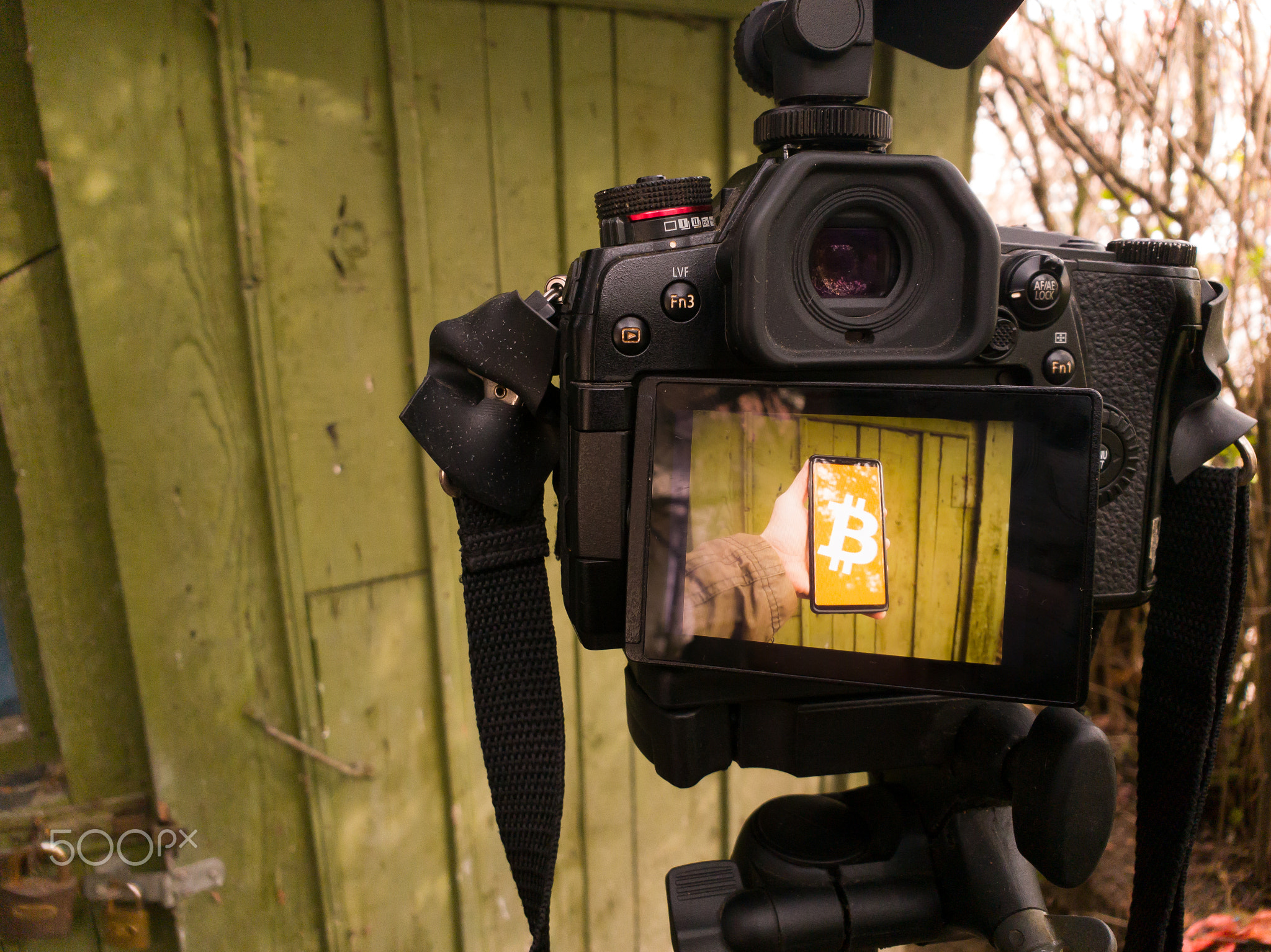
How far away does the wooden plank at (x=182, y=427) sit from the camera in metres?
0.87

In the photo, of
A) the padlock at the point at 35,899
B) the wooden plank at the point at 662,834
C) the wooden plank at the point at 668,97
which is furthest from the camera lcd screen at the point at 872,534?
the padlock at the point at 35,899

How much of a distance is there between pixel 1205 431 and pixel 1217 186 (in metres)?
1.41

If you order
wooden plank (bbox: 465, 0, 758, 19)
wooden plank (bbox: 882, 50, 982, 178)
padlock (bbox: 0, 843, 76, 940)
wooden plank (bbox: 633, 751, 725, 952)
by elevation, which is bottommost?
wooden plank (bbox: 633, 751, 725, 952)

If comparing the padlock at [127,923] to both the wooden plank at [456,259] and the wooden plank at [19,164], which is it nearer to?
the wooden plank at [456,259]

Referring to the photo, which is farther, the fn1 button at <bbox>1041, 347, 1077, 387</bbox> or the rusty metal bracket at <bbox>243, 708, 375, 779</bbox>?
the rusty metal bracket at <bbox>243, 708, 375, 779</bbox>

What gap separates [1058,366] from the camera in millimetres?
498

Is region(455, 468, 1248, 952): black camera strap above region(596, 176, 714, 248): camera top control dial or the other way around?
the other way around

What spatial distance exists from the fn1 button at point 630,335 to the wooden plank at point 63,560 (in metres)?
0.78

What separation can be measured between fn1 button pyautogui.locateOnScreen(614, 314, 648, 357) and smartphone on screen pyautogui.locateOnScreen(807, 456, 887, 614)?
0.42 ft

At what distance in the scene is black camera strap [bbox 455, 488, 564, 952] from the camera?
0.56m

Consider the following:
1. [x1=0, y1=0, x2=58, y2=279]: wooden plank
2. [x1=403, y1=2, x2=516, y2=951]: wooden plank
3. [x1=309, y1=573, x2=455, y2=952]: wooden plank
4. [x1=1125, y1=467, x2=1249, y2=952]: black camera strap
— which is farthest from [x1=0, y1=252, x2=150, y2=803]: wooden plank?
[x1=1125, y1=467, x2=1249, y2=952]: black camera strap

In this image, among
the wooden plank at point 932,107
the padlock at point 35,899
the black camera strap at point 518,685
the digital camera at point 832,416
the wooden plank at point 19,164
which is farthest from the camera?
the wooden plank at point 932,107

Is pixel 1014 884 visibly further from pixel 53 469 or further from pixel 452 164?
pixel 53 469

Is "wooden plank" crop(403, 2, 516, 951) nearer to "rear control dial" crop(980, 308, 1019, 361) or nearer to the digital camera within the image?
the digital camera
